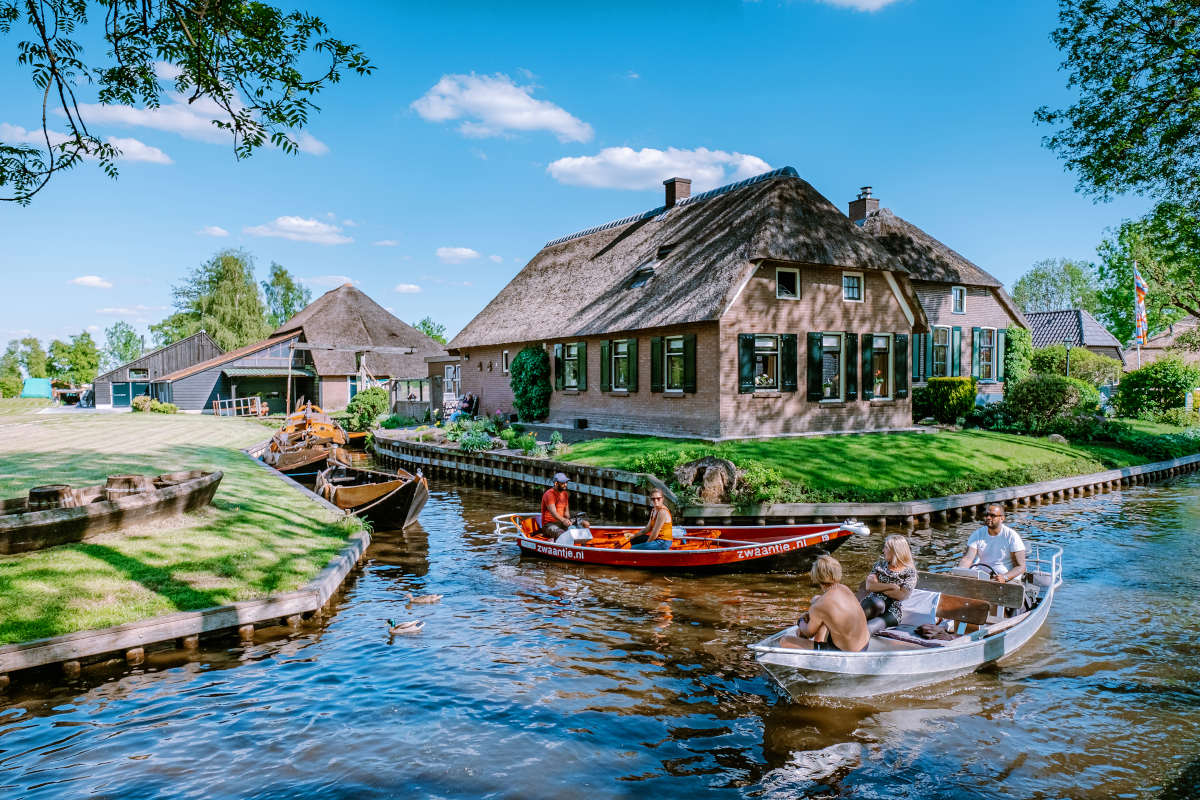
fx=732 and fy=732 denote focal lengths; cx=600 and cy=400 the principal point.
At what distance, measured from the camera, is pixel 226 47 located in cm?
733

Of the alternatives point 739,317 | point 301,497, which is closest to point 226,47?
point 301,497

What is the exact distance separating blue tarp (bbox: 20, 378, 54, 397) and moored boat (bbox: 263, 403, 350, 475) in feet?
196

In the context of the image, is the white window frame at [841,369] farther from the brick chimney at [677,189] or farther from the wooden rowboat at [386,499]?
the wooden rowboat at [386,499]

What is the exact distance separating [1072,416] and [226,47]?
82.8 feet

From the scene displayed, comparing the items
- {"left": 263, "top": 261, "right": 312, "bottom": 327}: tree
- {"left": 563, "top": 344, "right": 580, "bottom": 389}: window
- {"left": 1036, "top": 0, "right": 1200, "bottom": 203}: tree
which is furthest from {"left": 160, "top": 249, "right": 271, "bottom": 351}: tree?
{"left": 1036, "top": 0, "right": 1200, "bottom": 203}: tree

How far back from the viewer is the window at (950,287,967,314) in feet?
102

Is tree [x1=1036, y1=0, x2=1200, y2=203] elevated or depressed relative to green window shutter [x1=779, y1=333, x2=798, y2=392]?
elevated

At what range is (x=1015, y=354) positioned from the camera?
32.8 m

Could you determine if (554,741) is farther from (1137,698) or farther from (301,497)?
(301,497)

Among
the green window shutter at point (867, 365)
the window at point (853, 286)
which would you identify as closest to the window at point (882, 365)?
the green window shutter at point (867, 365)

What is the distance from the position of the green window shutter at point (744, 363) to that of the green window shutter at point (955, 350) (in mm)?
15212

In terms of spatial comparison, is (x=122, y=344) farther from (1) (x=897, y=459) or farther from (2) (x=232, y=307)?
(1) (x=897, y=459)

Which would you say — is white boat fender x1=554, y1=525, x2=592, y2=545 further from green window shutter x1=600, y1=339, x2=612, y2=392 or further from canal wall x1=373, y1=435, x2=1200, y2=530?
green window shutter x1=600, y1=339, x2=612, y2=392

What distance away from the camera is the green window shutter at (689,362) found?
20.5 m
